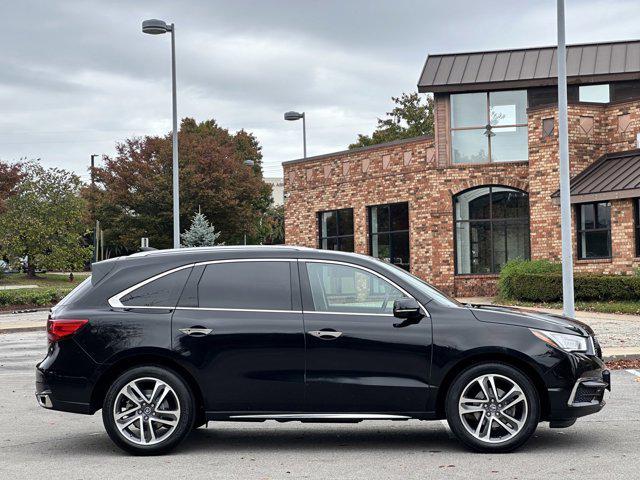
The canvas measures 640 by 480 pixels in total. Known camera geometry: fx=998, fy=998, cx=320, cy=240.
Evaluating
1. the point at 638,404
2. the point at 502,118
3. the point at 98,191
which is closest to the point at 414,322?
the point at 638,404

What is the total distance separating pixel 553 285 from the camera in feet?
88.2

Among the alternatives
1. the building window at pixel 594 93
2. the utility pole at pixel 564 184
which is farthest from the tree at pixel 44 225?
the utility pole at pixel 564 184

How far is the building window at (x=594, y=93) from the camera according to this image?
103 ft

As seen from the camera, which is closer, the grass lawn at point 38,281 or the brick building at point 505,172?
the brick building at point 505,172

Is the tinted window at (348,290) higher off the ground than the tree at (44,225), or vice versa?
the tree at (44,225)

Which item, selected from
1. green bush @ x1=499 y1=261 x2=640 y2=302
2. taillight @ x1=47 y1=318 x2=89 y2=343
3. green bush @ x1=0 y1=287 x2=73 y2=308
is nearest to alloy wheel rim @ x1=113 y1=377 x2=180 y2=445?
taillight @ x1=47 y1=318 x2=89 y2=343

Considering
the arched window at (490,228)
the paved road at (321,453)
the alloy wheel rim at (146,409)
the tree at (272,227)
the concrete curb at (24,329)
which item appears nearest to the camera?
the paved road at (321,453)

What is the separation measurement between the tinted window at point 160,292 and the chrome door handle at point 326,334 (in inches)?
47.1

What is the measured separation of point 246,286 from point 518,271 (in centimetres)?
2124

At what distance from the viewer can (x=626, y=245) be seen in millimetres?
27906

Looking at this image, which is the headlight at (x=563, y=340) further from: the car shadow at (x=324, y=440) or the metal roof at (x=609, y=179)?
the metal roof at (x=609, y=179)

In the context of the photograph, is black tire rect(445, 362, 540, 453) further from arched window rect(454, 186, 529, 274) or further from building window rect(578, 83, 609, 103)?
building window rect(578, 83, 609, 103)

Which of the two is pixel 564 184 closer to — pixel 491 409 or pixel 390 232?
pixel 491 409

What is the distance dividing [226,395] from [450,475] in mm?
1962
